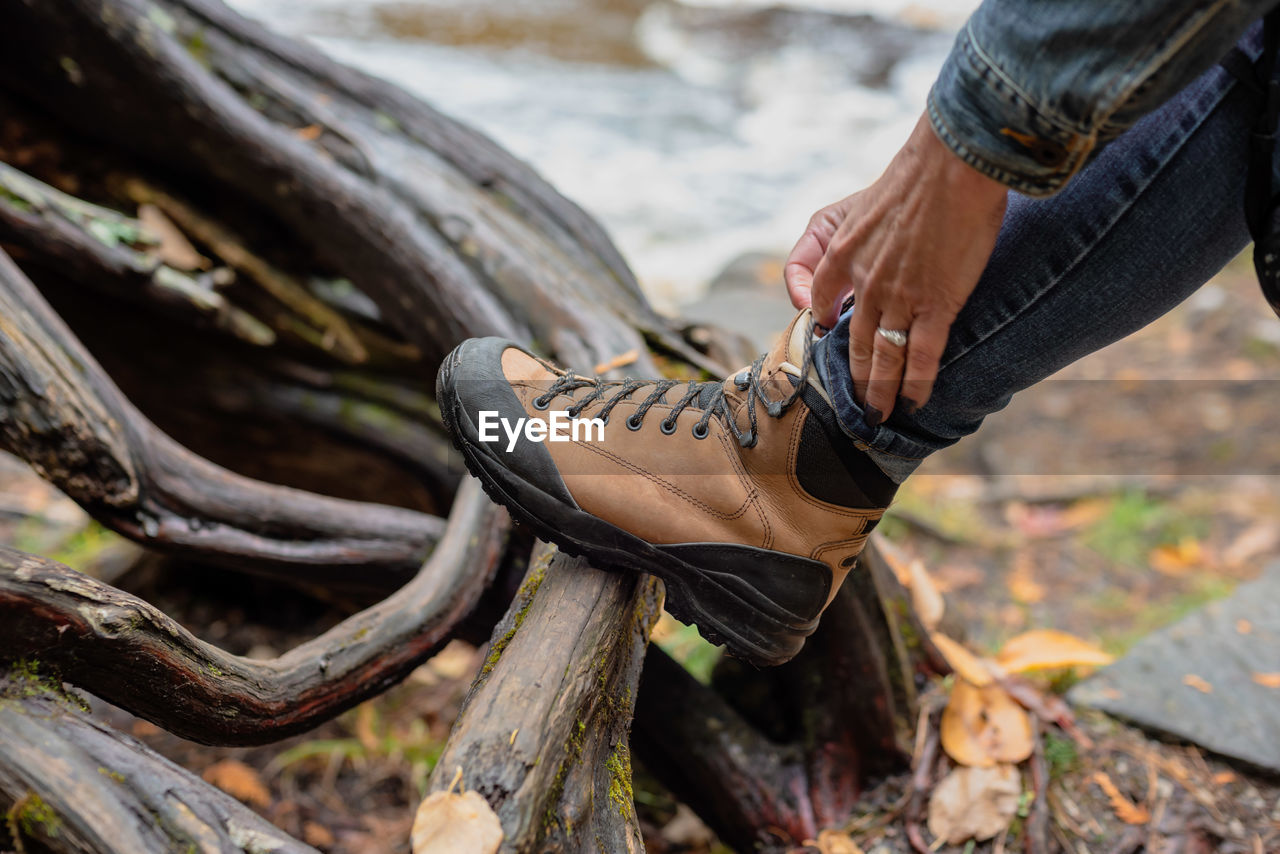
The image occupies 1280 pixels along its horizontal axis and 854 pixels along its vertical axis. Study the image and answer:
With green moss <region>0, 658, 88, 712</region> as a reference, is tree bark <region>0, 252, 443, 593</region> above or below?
above

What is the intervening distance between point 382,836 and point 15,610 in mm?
1398

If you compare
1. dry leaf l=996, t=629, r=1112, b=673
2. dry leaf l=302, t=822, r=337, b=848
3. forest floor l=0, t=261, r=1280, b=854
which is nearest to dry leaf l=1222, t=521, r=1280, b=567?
forest floor l=0, t=261, r=1280, b=854

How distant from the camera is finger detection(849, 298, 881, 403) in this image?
1.09m

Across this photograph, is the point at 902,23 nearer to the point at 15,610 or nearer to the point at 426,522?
the point at 426,522

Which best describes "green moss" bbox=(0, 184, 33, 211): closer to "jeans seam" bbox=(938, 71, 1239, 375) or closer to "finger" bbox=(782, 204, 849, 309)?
Answer: "finger" bbox=(782, 204, 849, 309)

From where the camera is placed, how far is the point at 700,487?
138cm

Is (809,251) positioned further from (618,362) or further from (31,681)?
(31,681)

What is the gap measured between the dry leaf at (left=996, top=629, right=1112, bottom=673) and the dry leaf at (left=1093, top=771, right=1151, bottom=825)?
0.24 metres

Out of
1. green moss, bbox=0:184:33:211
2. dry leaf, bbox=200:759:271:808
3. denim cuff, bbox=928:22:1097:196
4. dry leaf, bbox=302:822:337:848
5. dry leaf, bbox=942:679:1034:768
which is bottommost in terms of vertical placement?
dry leaf, bbox=302:822:337:848

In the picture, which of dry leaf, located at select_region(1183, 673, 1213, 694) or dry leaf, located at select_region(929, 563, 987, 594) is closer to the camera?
dry leaf, located at select_region(1183, 673, 1213, 694)

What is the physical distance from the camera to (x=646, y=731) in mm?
1923

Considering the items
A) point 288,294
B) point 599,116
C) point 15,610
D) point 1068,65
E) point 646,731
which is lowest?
point 15,610

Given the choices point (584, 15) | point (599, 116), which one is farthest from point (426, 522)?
point (584, 15)

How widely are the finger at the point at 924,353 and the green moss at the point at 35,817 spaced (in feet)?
3.74
